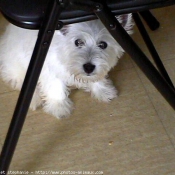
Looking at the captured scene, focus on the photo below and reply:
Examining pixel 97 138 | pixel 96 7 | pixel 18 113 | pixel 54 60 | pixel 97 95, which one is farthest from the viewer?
pixel 97 95

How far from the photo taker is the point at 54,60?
1333mm

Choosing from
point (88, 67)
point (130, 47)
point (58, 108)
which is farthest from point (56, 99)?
point (130, 47)

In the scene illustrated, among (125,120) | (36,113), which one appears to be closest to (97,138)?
(125,120)

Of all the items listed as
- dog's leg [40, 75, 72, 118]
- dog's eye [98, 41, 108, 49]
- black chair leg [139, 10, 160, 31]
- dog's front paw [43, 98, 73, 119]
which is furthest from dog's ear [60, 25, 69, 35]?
black chair leg [139, 10, 160, 31]

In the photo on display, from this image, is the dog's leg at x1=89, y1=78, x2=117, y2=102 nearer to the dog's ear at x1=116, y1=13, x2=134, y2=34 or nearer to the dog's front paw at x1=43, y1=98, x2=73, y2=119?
the dog's front paw at x1=43, y1=98, x2=73, y2=119

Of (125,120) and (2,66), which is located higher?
(2,66)

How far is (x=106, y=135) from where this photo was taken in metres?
1.45

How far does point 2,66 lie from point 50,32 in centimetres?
70

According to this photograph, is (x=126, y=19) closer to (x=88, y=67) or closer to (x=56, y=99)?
(x=88, y=67)

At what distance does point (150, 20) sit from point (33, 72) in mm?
950

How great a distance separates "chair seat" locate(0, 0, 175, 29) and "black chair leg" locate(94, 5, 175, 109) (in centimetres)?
5

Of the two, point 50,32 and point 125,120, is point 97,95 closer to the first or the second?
point 125,120

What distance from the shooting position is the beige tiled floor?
1361 mm

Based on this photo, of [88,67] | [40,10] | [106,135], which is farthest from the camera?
[106,135]
